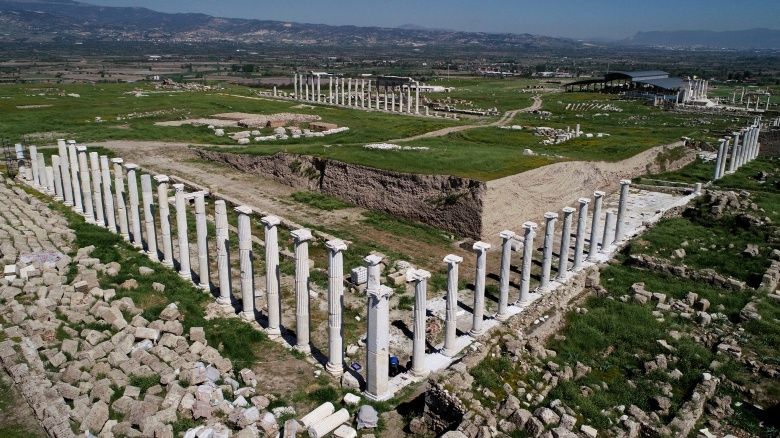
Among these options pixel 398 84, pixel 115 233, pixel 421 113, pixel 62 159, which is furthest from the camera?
pixel 398 84

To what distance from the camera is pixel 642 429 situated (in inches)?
547

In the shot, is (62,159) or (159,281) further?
(62,159)

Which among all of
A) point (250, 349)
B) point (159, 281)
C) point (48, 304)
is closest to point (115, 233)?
point (159, 281)

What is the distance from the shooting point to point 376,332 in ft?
→ 47.1

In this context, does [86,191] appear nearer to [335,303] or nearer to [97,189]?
[97,189]

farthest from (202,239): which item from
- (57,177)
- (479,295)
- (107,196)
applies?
(57,177)

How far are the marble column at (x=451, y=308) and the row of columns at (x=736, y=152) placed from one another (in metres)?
33.3

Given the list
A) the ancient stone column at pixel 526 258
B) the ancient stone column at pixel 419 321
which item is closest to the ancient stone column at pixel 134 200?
the ancient stone column at pixel 419 321

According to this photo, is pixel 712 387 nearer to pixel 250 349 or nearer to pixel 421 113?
pixel 250 349

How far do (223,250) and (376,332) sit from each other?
23.0ft

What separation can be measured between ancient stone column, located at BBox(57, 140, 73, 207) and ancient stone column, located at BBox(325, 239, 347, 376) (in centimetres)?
2016

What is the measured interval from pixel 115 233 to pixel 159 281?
20.9 ft

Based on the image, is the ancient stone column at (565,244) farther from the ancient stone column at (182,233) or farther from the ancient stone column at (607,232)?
the ancient stone column at (182,233)

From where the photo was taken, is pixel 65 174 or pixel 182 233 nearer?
pixel 182 233
